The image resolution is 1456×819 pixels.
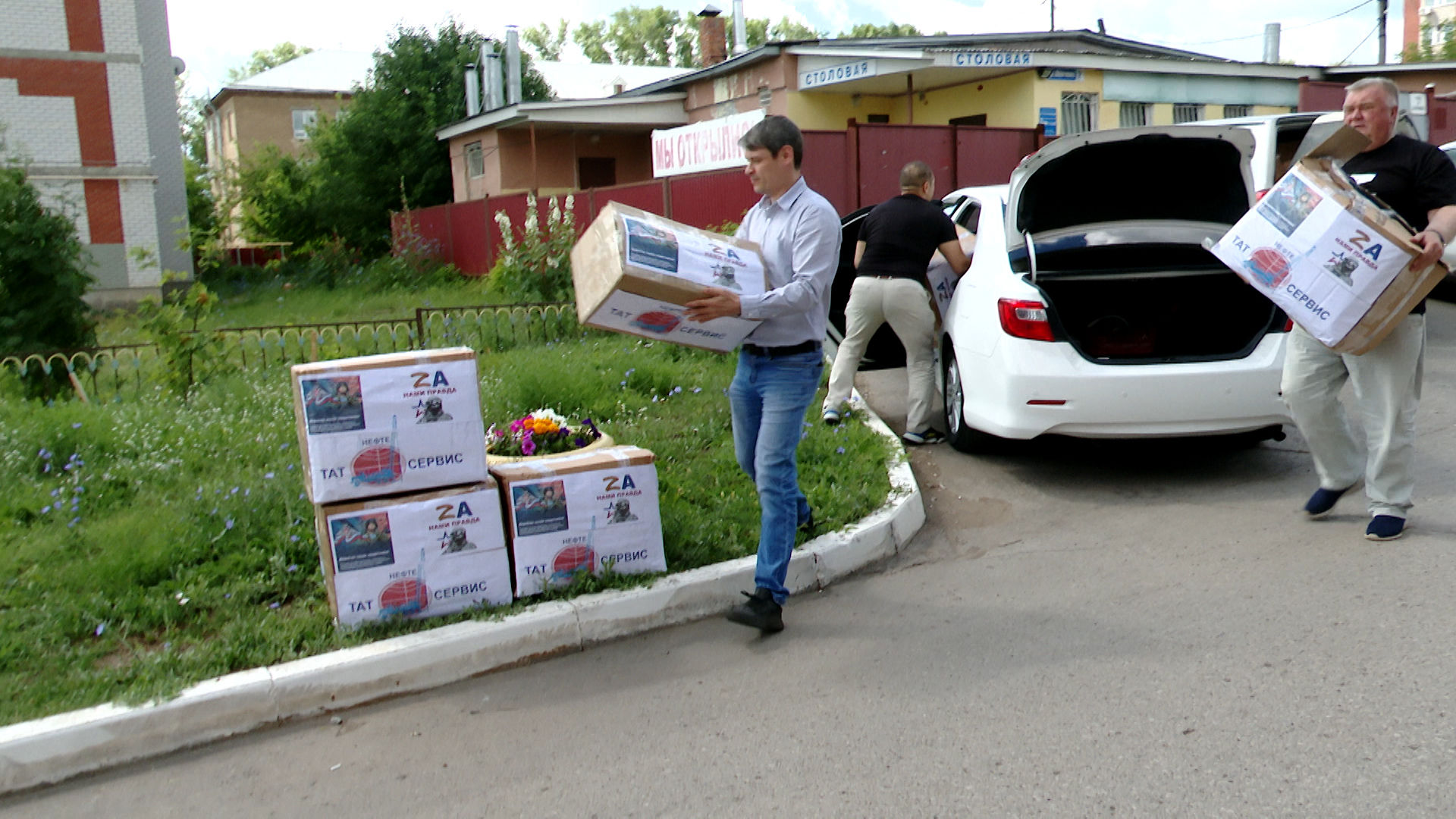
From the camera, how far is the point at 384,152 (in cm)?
3441

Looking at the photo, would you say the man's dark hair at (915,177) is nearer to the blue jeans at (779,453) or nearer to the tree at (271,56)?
the blue jeans at (779,453)

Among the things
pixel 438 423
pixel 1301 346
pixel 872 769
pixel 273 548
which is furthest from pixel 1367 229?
pixel 273 548

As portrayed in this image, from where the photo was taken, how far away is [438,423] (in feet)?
15.1

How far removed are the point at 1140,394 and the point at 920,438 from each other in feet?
5.84

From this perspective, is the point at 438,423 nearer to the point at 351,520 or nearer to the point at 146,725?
the point at 351,520

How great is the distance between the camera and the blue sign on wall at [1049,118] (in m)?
20.6

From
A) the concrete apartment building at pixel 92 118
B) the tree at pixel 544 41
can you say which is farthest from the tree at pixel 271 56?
the concrete apartment building at pixel 92 118

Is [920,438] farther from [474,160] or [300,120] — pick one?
[300,120]

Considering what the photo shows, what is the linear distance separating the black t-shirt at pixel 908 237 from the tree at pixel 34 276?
715cm

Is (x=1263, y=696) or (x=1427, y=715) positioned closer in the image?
(x=1427, y=715)

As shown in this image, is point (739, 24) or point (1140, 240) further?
point (739, 24)

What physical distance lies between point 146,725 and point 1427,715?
4.12 metres

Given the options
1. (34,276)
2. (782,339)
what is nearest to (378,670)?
(782,339)

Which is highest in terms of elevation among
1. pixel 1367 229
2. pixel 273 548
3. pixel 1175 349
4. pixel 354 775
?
pixel 1367 229
